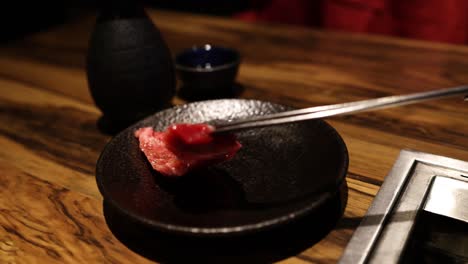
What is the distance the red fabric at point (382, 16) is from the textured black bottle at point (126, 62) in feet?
5.57

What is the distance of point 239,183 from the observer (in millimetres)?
1010

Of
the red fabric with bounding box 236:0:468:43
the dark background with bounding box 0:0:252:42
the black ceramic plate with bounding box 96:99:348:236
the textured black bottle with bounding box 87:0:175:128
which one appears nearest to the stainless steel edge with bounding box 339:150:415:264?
the black ceramic plate with bounding box 96:99:348:236

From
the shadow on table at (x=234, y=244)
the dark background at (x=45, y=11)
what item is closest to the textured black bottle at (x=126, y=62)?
the shadow on table at (x=234, y=244)

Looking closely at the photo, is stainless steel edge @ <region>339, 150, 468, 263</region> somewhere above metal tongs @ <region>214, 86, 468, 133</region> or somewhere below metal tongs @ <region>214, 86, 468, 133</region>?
below

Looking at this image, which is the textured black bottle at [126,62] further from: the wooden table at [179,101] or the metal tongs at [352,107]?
the metal tongs at [352,107]

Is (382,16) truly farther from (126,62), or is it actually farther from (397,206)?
(397,206)

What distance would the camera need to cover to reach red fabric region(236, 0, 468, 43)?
247 centimetres

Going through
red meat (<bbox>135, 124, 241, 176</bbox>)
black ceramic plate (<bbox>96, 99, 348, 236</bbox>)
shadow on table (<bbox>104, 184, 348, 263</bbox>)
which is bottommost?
shadow on table (<bbox>104, 184, 348, 263</bbox>)

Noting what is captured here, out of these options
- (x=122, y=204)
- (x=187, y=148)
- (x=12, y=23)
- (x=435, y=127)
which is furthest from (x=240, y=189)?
(x=12, y=23)

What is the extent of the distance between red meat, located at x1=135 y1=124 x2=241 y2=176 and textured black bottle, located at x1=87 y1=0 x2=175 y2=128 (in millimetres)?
381

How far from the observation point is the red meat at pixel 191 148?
92 cm

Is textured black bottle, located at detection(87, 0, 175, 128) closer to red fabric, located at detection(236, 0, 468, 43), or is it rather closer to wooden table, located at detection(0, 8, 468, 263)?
wooden table, located at detection(0, 8, 468, 263)

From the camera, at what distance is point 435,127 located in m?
1.28

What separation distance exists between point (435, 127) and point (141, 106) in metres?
0.88
